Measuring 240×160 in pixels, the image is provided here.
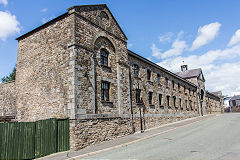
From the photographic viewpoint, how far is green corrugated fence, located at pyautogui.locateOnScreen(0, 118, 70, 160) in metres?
9.12

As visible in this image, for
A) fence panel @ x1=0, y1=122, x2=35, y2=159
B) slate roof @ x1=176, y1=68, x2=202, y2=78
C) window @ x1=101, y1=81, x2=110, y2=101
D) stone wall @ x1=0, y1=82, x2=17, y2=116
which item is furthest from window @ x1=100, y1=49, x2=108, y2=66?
slate roof @ x1=176, y1=68, x2=202, y2=78

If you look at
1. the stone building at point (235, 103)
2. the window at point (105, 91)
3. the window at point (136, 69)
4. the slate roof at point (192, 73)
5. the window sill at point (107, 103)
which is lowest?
the stone building at point (235, 103)

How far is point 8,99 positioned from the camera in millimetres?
16766

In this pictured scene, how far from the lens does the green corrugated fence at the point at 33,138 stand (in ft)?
29.9

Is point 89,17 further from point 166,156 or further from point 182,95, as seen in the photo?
point 182,95

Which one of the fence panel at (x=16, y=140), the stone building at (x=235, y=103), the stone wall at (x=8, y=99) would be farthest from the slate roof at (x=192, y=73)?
the stone building at (x=235, y=103)

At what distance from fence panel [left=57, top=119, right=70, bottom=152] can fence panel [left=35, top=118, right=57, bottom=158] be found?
0.73 feet

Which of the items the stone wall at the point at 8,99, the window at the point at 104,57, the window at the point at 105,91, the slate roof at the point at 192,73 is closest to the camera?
the window at the point at 105,91

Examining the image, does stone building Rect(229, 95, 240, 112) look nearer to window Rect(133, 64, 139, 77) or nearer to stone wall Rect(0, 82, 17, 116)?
window Rect(133, 64, 139, 77)

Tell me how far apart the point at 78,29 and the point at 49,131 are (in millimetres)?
6661

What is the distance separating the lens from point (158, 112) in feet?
70.9

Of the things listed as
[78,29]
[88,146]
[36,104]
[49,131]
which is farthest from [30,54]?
[88,146]

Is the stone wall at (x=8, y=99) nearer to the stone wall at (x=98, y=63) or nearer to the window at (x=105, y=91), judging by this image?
the stone wall at (x=98, y=63)

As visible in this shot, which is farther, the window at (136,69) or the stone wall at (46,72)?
the window at (136,69)
